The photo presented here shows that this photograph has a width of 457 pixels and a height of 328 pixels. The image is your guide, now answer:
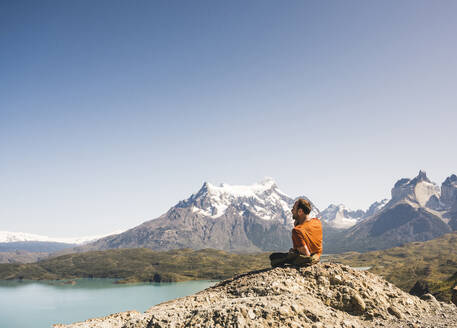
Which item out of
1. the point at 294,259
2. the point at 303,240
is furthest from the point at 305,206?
the point at 294,259

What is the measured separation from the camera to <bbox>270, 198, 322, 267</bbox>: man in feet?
46.5

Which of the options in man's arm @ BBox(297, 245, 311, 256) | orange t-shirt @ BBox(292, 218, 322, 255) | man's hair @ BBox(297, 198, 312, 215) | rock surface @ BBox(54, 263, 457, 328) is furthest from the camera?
man's hair @ BBox(297, 198, 312, 215)

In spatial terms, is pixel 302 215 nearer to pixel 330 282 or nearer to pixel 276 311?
pixel 330 282

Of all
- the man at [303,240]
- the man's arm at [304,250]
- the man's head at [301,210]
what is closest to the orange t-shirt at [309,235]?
the man at [303,240]

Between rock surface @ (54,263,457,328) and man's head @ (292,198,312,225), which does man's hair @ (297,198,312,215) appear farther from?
rock surface @ (54,263,457,328)

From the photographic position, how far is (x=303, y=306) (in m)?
11.0

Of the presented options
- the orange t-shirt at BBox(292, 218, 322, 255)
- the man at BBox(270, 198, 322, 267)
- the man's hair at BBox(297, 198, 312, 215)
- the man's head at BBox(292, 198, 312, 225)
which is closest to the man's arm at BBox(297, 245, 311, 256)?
the man at BBox(270, 198, 322, 267)

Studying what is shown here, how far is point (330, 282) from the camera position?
13.6 metres

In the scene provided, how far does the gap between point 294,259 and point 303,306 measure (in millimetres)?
3450

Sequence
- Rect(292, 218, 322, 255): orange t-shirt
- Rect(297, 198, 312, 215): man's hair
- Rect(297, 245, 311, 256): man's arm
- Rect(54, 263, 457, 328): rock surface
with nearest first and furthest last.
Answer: Rect(54, 263, 457, 328): rock surface, Rect(292, 218, 322, 255): orange t-shirt, Rect(297, 245, 311, 256): man's arm, Rect(297, 198, 312, 215): man's hair

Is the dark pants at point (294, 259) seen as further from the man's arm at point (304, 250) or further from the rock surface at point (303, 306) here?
the rock surface at point (303, 306)

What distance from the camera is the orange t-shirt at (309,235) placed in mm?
14133

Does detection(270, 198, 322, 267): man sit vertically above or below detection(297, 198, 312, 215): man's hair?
below

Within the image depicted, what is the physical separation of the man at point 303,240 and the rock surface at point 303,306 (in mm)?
510
